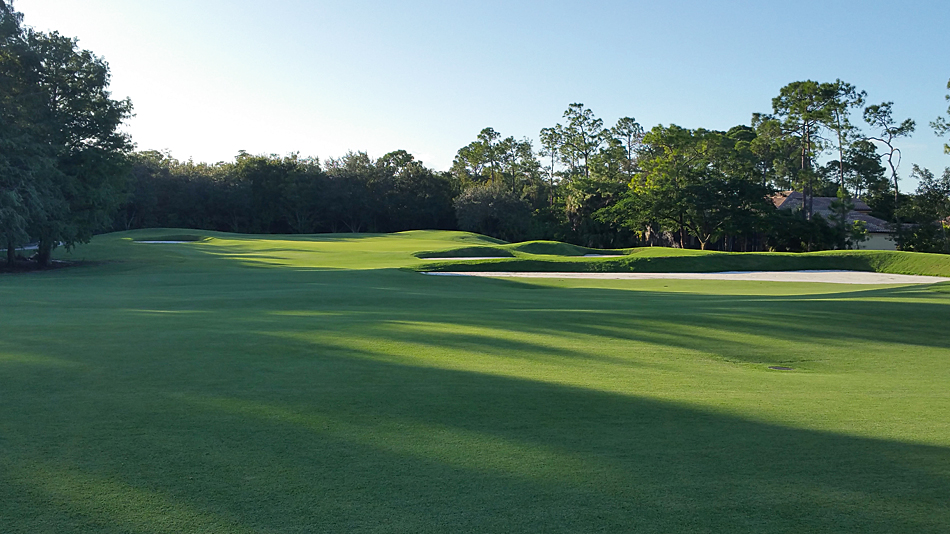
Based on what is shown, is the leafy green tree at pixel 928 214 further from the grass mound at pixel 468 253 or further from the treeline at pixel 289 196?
the treeline at pixel 289 196

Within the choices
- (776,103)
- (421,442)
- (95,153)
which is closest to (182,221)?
(95,153)

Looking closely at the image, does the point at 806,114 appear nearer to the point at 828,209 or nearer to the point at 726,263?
the point at 828,209

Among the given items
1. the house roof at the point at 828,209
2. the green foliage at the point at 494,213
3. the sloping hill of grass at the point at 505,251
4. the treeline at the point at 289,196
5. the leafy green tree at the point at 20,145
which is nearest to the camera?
the leafy green tree at the point at 20,145

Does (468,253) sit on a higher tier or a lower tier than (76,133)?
lower

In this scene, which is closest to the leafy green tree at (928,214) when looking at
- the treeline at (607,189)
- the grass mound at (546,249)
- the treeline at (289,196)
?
the treeline at (607,189)

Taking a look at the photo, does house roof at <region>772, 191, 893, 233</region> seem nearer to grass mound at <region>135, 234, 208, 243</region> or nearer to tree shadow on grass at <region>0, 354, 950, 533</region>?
grass mound at <region>135, 234, 208, 243</region>

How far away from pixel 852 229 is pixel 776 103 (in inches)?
504

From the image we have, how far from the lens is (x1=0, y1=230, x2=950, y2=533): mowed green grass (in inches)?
149

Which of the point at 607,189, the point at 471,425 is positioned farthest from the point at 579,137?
the point at 471,425

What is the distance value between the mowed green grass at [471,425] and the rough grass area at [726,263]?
21.0 m

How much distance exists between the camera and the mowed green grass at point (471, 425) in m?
3.78

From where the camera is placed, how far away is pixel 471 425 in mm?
5379

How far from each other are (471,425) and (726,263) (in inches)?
1300

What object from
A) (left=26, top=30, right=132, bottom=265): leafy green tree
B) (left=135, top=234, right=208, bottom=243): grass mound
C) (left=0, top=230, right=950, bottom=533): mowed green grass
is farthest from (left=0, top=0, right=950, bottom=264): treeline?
(left=0, top=230, right=950, bottom=533): mowed green grass
